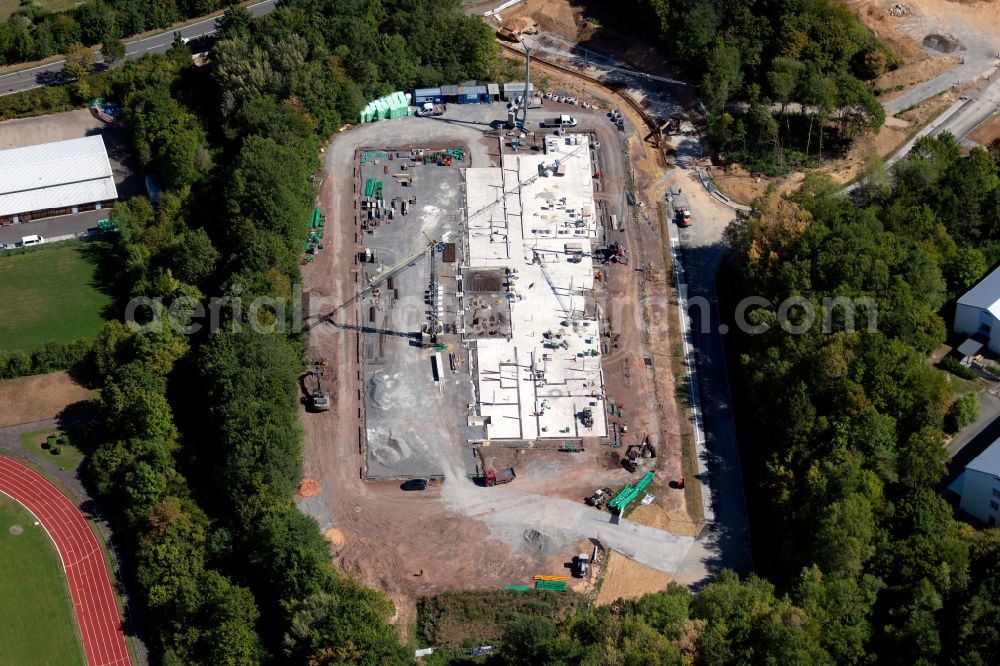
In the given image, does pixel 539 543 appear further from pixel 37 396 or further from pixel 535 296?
pixel 37 396

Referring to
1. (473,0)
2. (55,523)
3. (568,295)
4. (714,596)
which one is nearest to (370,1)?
(473,0)

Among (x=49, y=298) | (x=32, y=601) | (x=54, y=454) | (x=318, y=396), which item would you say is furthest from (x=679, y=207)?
(x=32, y=601)

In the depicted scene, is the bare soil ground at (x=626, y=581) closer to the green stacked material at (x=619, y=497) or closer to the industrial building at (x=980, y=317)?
the green stacked material at (x=619, y=497)

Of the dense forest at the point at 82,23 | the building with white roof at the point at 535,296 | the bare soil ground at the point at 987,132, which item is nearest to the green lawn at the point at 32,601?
the building with white roof at the point at 535,296

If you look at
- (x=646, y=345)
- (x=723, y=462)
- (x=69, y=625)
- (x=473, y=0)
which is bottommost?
(x=69, y=625)

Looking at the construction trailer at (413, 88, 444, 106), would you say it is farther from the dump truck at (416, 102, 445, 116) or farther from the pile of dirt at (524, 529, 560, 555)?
the pile of dirt at (524, 529, 560, 555)

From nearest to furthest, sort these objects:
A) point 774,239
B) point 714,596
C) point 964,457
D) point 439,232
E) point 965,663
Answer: point 965,663 → point 714,596 → point 964,457 → point 774,239 → point 439,232

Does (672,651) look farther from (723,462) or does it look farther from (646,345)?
(646,345)
